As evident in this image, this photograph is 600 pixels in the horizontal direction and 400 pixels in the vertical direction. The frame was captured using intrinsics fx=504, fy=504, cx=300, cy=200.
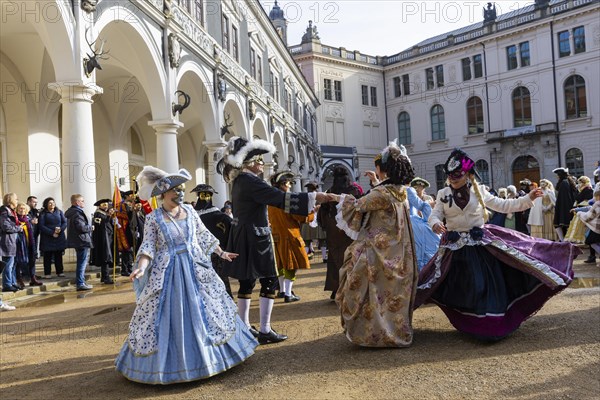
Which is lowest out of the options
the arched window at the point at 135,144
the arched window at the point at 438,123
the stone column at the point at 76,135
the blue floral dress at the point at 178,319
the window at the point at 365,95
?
the blue floral dress at the point at 178,319

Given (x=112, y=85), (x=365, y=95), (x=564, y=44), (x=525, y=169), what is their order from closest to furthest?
1. (x=112, y=85)
2. (x=564, y=44)
3. (x=525, y=169)
4. (x=365, y=95)

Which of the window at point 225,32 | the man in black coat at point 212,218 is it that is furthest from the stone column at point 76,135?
the window at point 225,32

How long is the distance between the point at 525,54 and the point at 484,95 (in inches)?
152

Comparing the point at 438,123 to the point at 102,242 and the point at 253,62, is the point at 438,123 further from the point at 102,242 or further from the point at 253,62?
the point at 102,242

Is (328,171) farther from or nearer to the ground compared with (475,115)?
nearer to the ground

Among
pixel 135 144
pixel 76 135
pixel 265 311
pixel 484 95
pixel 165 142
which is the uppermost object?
pixel 484 95

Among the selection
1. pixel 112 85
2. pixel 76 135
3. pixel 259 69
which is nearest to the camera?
pixel 76 135

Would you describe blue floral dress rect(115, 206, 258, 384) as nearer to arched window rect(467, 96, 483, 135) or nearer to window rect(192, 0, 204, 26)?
window rect(192, 0, 204, 26)

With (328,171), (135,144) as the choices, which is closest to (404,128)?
(328,171)

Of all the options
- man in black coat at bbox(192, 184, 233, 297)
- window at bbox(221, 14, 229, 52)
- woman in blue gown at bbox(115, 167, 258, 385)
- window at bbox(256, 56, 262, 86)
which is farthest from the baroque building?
woman in blue gown at bbox(115, 167, 258, 385)

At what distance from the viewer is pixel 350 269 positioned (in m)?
4.53

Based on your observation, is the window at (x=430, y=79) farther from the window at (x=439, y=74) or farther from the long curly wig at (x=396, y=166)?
the long curly wig at (x=396, y=166)

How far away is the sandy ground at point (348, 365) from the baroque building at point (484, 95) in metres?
24.0

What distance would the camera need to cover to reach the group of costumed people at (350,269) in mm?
3787
